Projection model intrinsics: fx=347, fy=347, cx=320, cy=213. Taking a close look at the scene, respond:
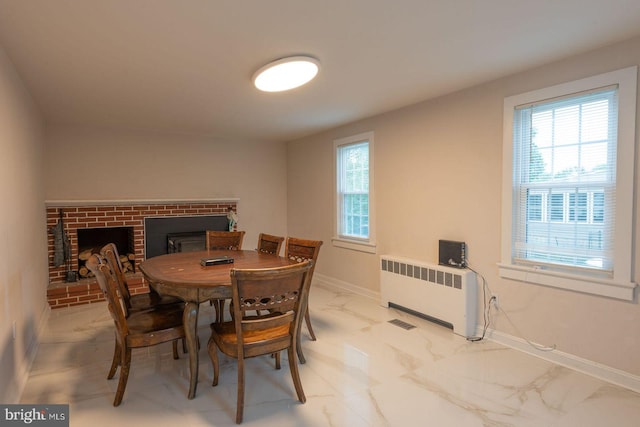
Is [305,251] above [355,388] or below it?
above

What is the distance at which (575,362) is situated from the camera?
8.24ft

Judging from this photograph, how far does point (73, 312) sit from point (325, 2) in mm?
4158

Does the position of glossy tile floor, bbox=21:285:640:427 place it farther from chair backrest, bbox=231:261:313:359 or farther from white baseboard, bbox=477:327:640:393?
chair backrest, bbox=231:261:313:359

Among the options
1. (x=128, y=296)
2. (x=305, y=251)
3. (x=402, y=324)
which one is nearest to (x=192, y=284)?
(x=128, y=296)

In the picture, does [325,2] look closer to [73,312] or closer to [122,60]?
[122,60]

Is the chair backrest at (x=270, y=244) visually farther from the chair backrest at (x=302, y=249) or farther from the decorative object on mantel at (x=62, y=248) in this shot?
the decorative object on mantel at (x=62, y=248)

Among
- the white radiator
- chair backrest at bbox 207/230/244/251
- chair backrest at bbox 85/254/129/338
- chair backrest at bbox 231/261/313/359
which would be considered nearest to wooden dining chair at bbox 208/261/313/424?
chair backrest at bbox 231/261/313/359

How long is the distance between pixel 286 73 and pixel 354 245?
2584mm

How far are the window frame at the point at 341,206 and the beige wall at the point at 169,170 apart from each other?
146cm

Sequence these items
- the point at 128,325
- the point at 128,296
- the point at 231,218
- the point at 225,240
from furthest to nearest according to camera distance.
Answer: the point at 231,218 → the point at 225,240 → the point at 128,296 → the point at 128,325

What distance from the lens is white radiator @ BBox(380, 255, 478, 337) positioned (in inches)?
122

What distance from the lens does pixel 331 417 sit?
1978 mm

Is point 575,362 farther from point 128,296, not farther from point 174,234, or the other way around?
point 174,234

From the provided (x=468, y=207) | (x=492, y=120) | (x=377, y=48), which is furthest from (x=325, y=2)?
(x=468, y=207)
